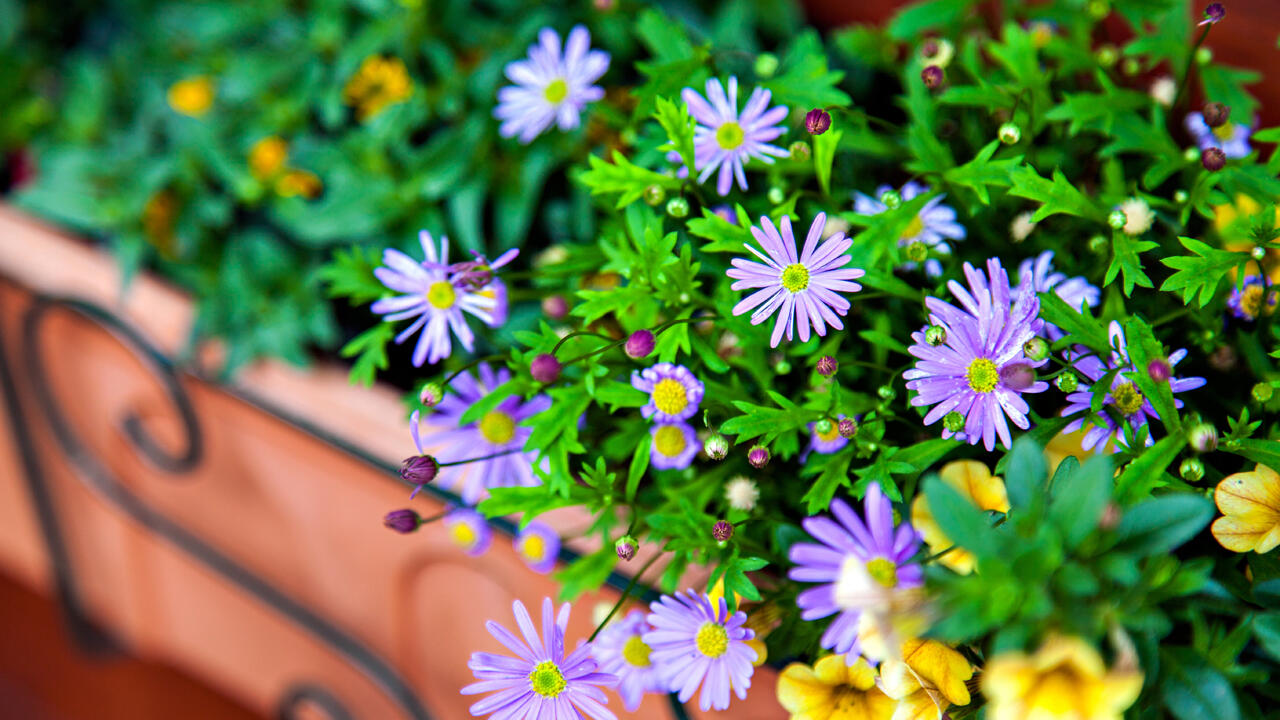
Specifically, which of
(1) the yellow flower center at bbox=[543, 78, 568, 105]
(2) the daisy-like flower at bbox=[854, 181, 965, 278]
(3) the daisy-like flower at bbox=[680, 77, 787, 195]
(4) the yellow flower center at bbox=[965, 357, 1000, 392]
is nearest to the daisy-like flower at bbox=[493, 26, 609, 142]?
(1) the yellow flower center at bbox=[543, 78, 568, 105]

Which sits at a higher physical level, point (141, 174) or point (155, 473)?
point (141, 174)

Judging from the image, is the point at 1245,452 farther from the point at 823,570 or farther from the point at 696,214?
the point at 696,214

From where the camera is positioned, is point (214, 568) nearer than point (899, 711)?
No

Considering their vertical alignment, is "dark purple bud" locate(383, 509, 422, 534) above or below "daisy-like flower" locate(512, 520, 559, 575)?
below

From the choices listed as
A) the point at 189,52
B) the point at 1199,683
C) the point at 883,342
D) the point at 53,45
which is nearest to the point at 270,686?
the point at 189,52

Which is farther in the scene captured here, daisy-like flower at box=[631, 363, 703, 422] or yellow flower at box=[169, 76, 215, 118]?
yellow flower at box=[169, 76, 215, 118]

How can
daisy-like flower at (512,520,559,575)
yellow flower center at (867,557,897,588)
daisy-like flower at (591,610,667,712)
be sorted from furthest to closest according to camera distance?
daisy-like flower at (512,520,559,575) < daisy-like flower at (591,610,667,712) < yellow flower center at (867,557,897,588)

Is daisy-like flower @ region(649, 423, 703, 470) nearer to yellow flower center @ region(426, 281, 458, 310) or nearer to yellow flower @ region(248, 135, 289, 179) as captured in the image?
yellow flower center @ region(426, 281, 458, 310)
